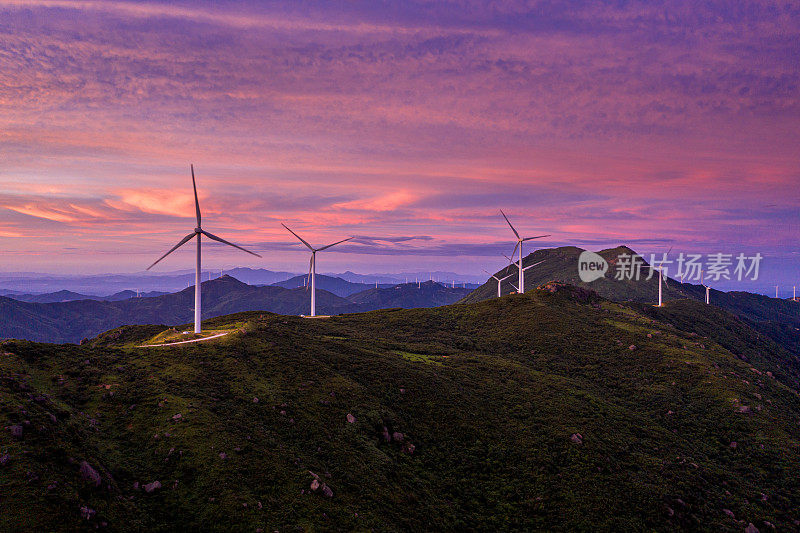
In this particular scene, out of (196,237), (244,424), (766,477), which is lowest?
(766,477)

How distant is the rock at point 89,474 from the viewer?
30.6 metres

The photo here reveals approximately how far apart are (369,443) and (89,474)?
29637 mm

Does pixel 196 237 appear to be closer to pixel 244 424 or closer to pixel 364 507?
pixel 244 424

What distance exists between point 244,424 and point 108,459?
521 inches

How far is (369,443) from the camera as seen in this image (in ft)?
169

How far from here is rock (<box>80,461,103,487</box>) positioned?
30559 millimetres

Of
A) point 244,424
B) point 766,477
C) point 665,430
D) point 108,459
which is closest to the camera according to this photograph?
point 108,459

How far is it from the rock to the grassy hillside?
91mm

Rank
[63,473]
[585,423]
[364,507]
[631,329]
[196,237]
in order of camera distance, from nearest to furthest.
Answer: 1. [63,473]
2. [364,507]
3. [585,423]
4. [196,237]
5. [631,329]

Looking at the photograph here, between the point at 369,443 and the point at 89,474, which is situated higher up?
the point at 89,474

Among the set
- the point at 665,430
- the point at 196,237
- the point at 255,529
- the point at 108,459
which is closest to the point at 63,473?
the point at 108,459

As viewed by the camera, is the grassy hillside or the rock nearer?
the rock

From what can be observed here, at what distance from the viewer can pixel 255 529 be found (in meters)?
32.2

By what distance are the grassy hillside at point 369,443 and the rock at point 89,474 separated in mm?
91
